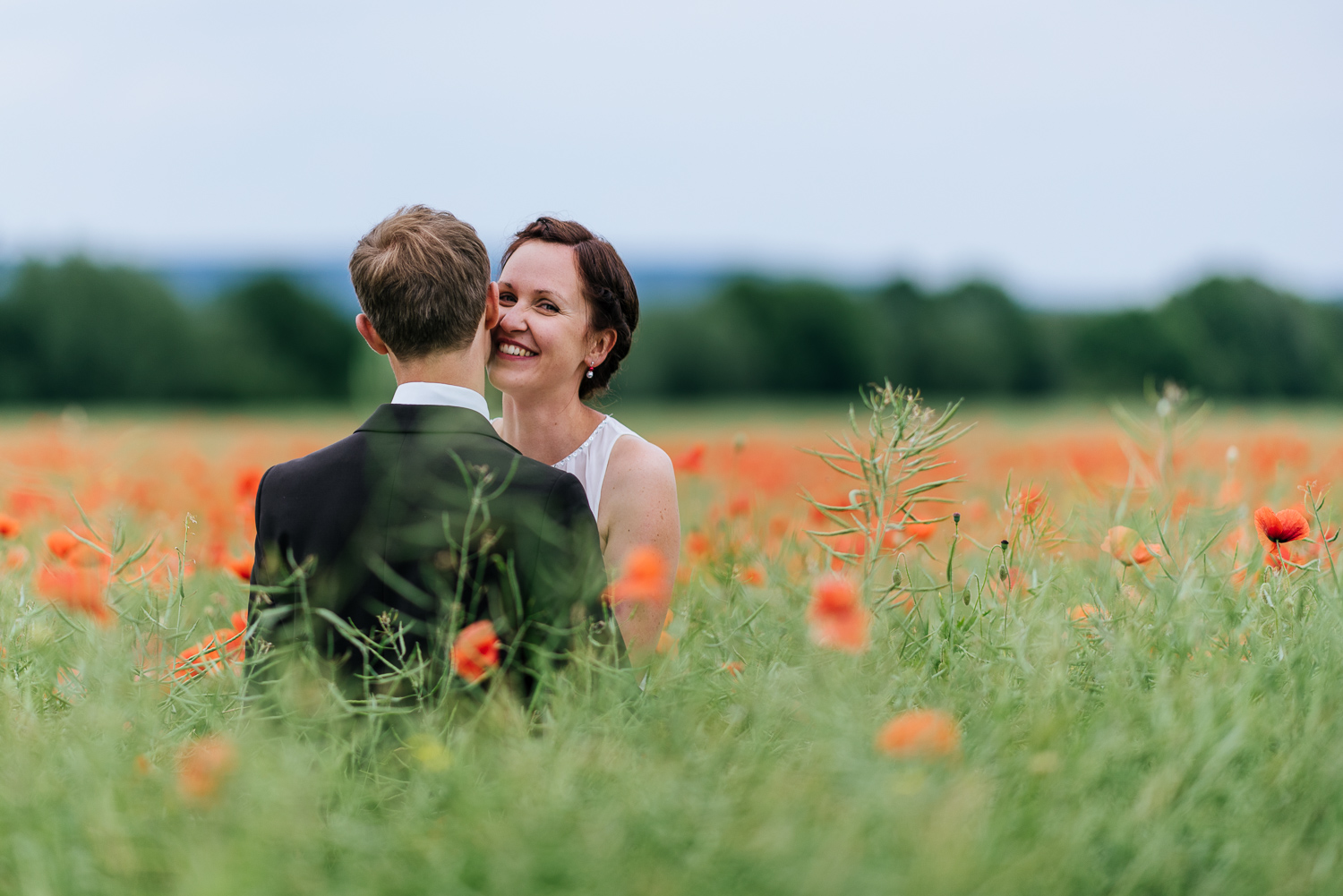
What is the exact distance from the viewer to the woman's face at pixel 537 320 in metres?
2.55

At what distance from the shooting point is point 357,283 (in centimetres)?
203

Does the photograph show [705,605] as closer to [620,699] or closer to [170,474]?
[620,699]

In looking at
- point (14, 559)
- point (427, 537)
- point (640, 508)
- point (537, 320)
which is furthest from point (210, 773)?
point (14, 559)

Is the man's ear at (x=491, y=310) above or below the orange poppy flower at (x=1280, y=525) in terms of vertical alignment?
above

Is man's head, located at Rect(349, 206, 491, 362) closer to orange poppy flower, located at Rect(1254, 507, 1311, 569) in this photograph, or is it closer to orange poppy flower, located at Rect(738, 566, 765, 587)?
orange poppy flower, located at Rect(738, 566, 765, 587)

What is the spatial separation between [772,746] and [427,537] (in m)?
0.70

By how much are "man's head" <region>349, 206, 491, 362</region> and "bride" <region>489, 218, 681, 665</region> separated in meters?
0.54

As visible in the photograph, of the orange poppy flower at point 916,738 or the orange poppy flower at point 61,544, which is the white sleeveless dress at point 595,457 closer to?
the orange poppy flower at point 61,544

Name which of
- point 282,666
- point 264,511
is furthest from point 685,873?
point 264,511

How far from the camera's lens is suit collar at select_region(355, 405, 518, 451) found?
191 cm

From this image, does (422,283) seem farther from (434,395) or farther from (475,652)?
(475,652)

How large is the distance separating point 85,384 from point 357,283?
4866cm

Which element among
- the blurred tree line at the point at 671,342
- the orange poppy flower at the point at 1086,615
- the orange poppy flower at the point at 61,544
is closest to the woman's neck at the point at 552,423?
the orange poppy flower at the point at 61,544

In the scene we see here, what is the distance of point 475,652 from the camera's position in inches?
61.5
